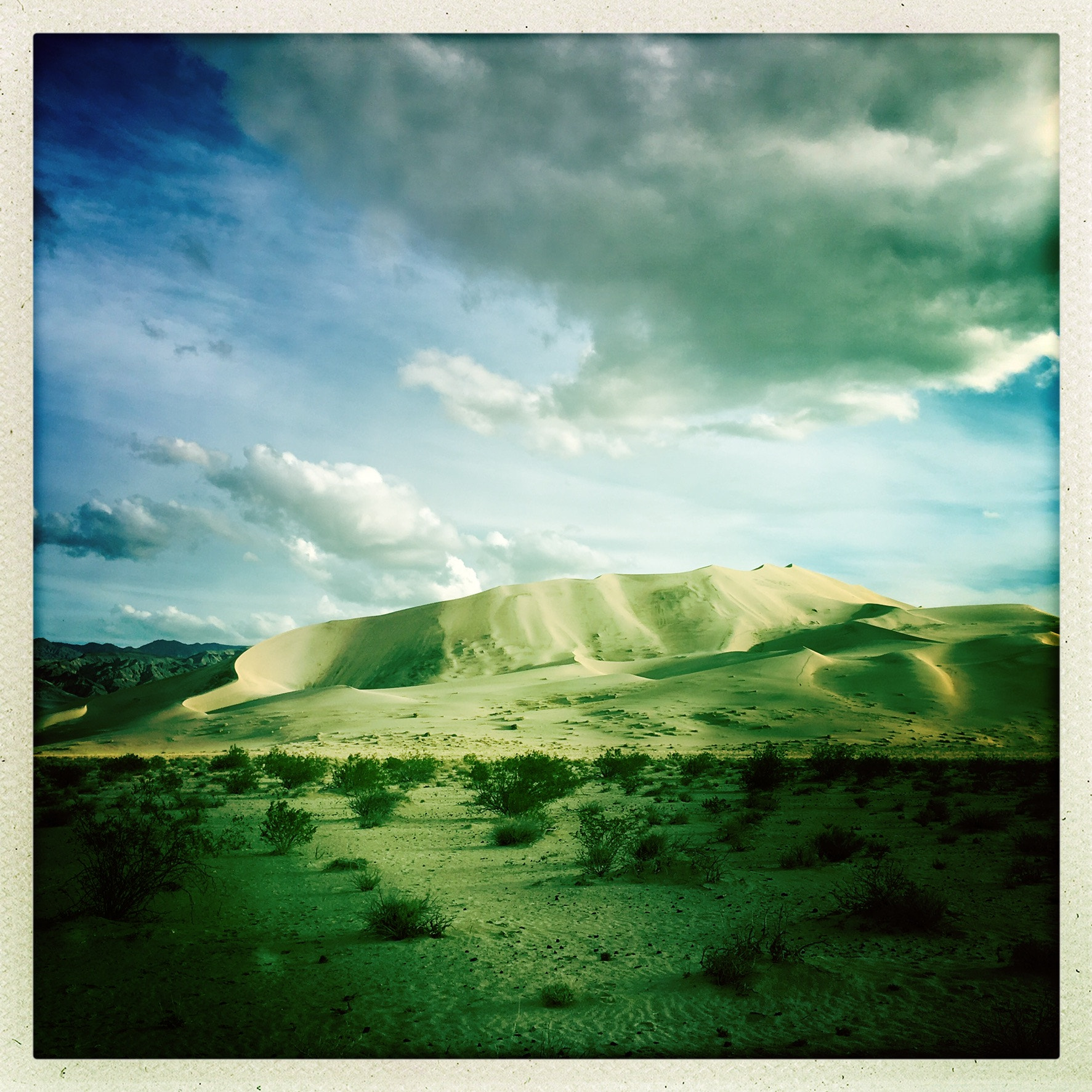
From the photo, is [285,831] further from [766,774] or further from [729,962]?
[766,774]

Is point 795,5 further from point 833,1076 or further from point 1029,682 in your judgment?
point 1029,682

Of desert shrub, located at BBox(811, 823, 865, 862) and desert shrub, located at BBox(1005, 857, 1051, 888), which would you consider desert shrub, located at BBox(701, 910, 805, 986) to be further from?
desert shrub, located at BBox(1005, 857, 1051, 888)

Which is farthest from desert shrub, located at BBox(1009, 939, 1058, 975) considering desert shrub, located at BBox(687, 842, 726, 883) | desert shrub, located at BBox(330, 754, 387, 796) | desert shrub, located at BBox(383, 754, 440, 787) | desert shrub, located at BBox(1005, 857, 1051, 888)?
desert shrub, located at BBox(383, 754, 440, 787)

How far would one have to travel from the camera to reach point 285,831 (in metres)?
6.34

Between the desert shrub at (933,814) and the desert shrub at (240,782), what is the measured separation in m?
8.99

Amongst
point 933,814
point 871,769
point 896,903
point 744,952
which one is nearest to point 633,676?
point 871,769

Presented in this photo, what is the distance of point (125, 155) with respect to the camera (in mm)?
5211

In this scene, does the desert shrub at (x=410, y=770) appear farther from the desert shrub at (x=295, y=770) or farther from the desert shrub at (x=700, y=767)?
the desert shrub at (x=700, y=767)

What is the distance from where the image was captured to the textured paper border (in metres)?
4.18

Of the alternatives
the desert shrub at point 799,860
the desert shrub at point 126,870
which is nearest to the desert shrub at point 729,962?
the desert shrub at point 799,860

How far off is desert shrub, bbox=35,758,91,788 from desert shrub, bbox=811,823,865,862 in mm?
10239

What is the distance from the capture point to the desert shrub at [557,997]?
3.30m

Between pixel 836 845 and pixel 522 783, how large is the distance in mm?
4188

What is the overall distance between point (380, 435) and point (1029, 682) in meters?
19.8
